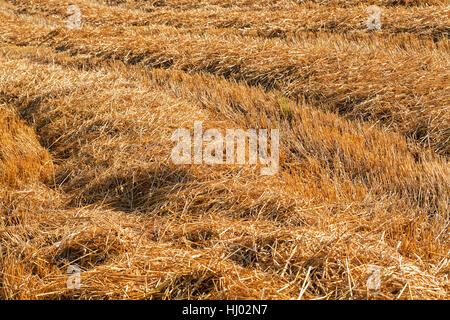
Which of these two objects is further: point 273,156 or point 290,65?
point 290,65

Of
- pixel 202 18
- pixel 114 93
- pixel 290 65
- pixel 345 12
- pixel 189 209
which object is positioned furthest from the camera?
pixel 202 18

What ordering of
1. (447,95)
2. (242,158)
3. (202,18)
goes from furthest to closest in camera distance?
(202,18), (447,95), (242,158)

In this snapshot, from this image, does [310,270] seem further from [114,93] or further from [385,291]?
[114,93]

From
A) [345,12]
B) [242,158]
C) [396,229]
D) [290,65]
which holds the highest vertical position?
[345,12]

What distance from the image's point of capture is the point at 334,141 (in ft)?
13.1

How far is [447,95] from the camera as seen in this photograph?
14.9 feet

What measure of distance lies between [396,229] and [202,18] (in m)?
7.56

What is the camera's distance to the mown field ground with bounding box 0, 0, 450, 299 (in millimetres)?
2340

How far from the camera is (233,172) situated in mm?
3398

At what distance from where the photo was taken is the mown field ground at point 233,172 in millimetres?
2340
